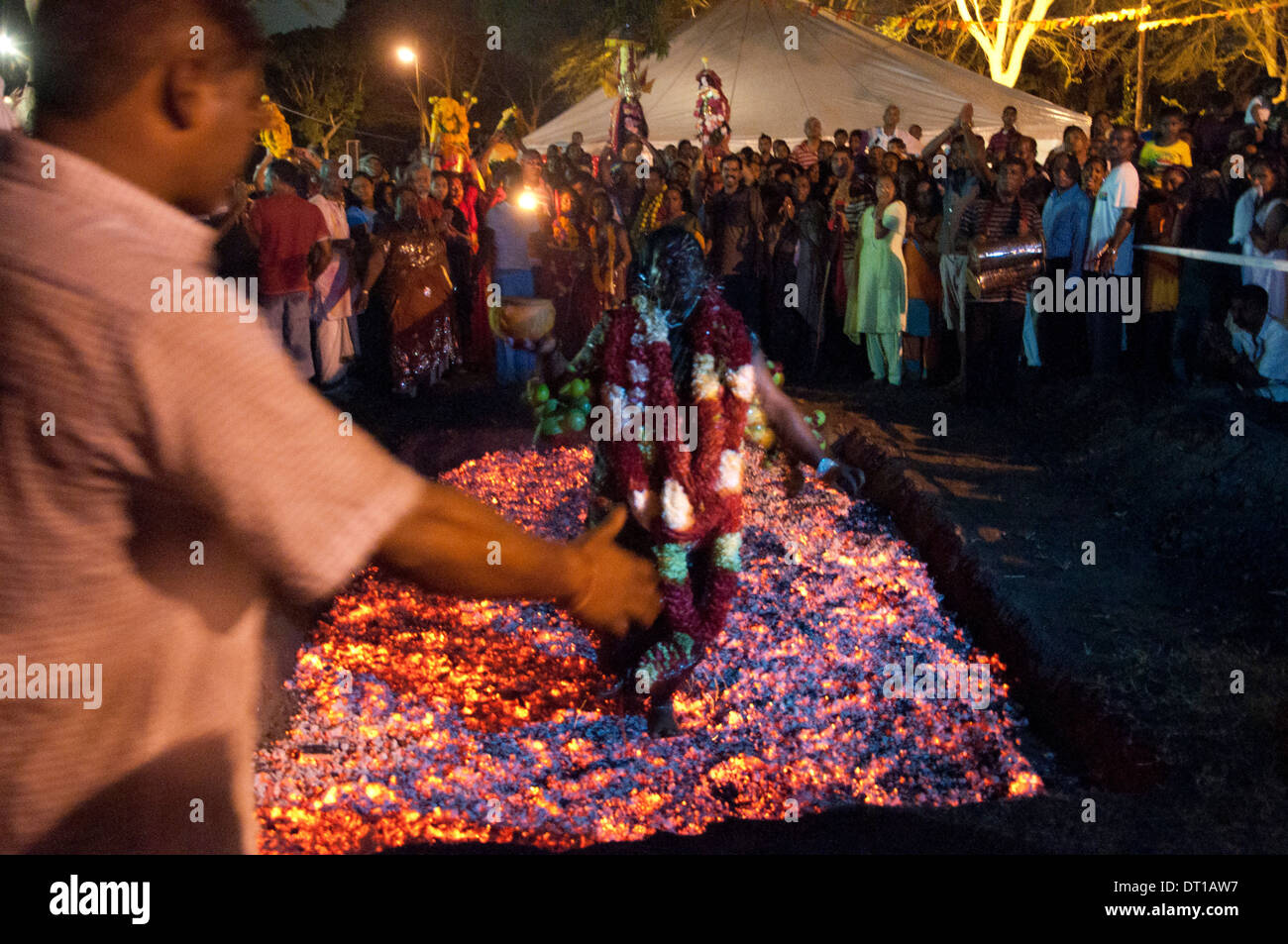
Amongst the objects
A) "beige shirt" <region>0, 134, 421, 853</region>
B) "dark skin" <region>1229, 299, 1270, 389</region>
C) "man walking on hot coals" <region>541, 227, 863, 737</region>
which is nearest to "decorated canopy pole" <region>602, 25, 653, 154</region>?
"dark skin" <region>1229, 299, 1270, 389</region>

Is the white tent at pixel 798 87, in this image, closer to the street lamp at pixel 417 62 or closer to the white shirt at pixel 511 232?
the white shirt at pixel 511 232

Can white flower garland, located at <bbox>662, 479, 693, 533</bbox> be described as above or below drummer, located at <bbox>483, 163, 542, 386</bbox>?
below

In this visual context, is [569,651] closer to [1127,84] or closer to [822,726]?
[822,726]

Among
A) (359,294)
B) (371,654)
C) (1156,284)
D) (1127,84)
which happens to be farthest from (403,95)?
(371,654)

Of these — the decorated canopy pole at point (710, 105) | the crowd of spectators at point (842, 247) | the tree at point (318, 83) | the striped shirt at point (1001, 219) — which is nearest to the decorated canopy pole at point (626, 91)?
the decorated canopy pole at point (710, 105)

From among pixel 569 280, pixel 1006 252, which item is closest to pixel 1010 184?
pixel 1006 252

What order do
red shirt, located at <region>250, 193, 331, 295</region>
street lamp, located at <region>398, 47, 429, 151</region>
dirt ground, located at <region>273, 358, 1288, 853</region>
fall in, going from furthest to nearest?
street lamp, located at <region>398, 47, 429, 151</region> < red shirt, located at <region>250, 193, 331, 295</region> < dirt ground, located at <region>273, 358, 1288, 853</region>

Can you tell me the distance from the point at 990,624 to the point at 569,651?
2095 millimetres

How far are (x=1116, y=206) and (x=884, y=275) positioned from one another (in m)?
2.31

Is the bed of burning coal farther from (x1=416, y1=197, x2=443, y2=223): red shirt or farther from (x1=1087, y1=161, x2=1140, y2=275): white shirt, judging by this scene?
(x1=416, y1=197, x2=443, y2=223): red shirt

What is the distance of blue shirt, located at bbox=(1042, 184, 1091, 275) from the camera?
31.4ft

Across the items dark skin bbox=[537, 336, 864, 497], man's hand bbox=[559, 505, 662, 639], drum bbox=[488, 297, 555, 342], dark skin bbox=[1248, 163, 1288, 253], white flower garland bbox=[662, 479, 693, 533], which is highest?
dark skin bbox=[1248, 163, 1288, 253]

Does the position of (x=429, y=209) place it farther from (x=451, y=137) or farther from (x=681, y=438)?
(x=681, y=438)

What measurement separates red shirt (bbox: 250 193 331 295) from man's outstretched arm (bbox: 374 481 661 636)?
29.7ft
